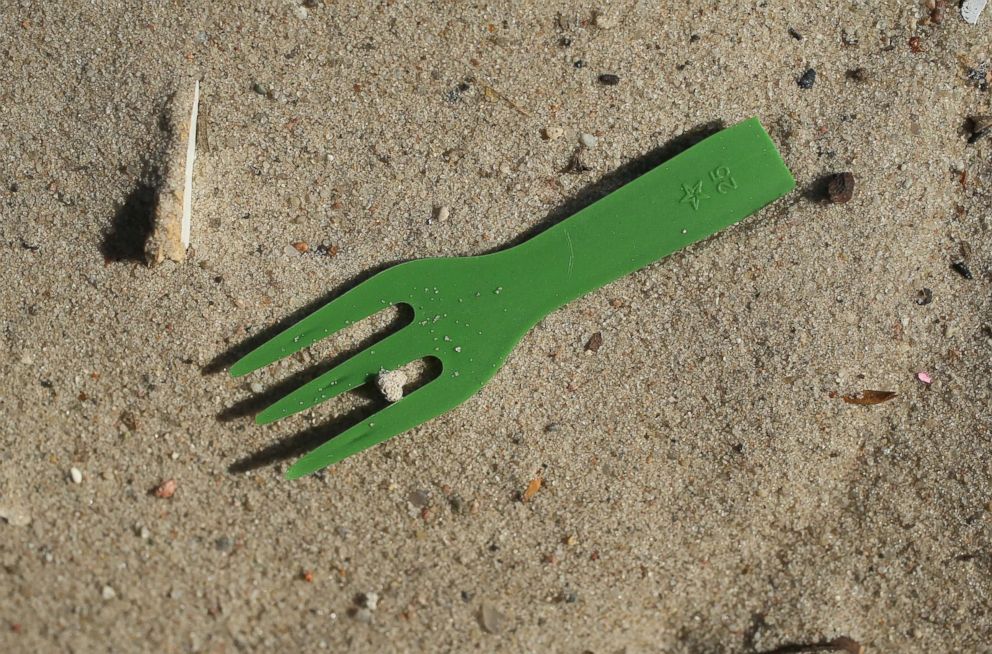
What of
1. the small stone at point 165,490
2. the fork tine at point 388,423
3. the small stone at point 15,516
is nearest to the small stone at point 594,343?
the fork tine at point 388,423

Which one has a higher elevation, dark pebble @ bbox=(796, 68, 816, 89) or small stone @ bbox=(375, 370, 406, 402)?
dark pebble @ bbox=(796, 68, 816, 89)

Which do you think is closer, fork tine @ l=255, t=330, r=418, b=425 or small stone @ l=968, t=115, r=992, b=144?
fork tine @ l=255, t=330, r=418, b=425

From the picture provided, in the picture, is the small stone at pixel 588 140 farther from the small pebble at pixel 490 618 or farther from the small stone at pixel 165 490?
the small stone at pixel 165 490

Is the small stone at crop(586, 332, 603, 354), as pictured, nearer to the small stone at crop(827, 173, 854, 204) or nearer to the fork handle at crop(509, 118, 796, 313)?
the fork handle at crop(509, 118, 796, 313)

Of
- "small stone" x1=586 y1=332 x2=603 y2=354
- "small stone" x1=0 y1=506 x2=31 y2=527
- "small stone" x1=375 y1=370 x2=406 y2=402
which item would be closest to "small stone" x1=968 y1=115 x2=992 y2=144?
"small stone" x1=586 y1=332 x2=603 y2=354

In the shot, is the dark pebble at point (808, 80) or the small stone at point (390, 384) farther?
the dark pebble at point (808, 80)
